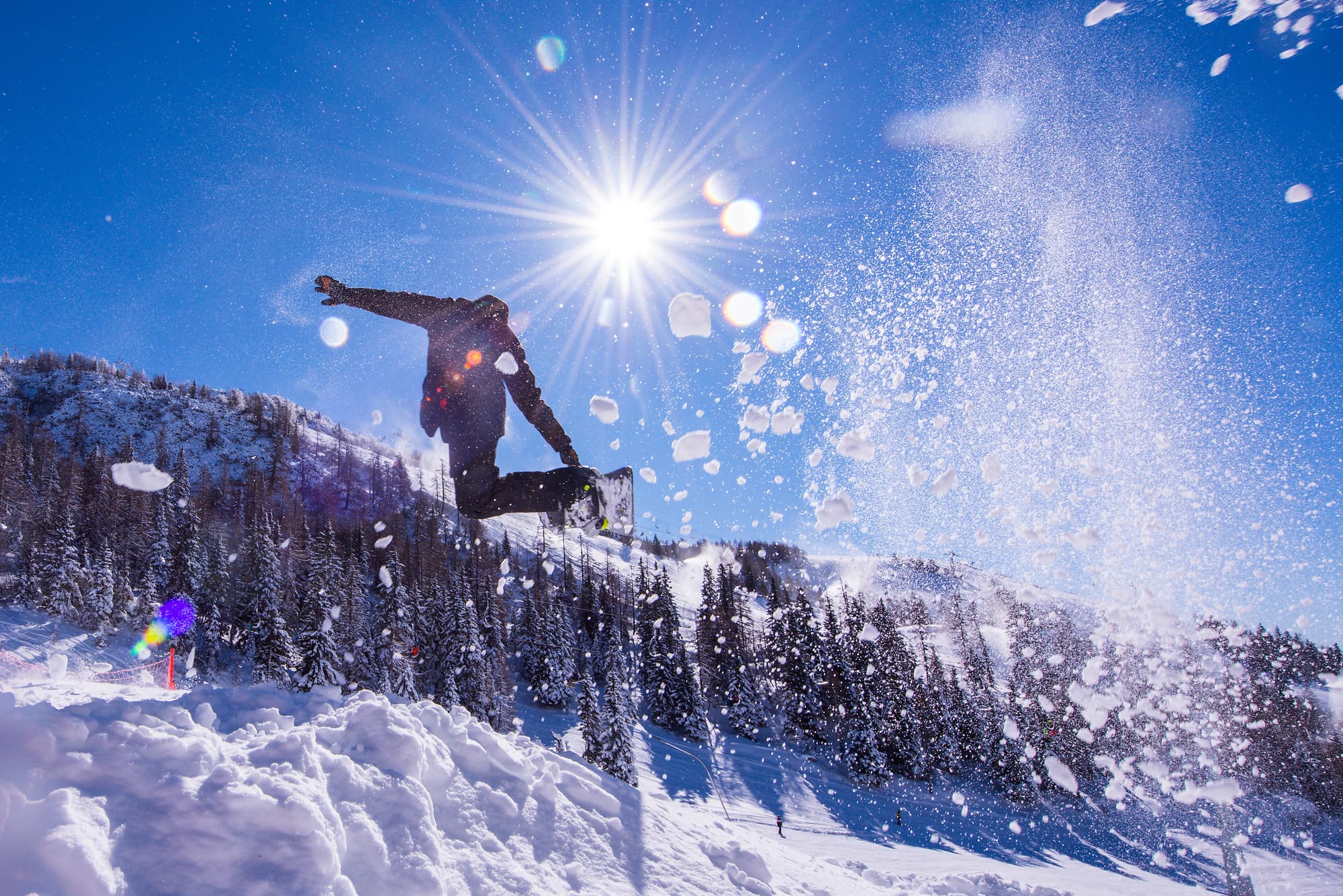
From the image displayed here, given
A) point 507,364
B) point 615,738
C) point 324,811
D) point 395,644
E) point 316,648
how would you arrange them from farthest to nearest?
point 615,738 → point 395,644 → point 316,648 → point 507,364 → point 324,811

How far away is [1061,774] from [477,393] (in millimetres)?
67837

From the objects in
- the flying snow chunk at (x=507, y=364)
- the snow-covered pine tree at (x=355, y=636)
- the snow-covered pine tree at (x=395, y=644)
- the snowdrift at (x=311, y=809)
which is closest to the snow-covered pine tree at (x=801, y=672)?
the snow-covered pine tree at (x=395, y=644)

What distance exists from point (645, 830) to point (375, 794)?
252 cm

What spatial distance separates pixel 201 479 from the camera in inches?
3971

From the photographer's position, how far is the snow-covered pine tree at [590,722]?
1147 inches

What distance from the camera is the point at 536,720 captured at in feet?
149

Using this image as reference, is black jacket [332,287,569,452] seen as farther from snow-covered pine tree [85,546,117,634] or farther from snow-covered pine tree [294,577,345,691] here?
snow-covered pine tree [85,546,117,634]

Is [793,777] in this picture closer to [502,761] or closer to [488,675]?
[488,675]

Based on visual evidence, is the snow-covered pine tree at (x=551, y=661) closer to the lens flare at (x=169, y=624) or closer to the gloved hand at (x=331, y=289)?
the lens flare at (x=169, y=624)

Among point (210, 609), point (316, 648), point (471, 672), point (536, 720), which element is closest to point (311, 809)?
point (316, 648)

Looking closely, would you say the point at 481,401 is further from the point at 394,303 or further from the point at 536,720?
the point at 536,720

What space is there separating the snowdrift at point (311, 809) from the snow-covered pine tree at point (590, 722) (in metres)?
24.2

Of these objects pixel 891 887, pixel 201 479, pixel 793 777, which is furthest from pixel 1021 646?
pixel 201 479

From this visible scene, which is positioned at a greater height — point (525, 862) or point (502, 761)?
point (502, 761)
